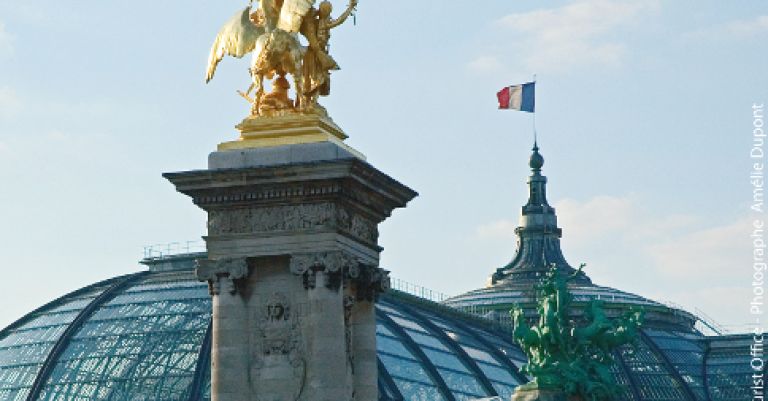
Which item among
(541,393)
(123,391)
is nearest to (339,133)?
(541,393)

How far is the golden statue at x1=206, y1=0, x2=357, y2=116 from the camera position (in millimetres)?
37438

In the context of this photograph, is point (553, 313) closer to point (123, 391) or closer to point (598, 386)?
point (598, 386)

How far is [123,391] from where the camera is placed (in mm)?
101188

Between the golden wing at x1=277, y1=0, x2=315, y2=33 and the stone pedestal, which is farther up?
the golden wing at x1=277, y1=0, x2=315, y2=33

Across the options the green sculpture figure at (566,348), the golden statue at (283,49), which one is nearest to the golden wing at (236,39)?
the golden statue at (283,49)

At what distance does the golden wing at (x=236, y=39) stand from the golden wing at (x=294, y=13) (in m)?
0.46

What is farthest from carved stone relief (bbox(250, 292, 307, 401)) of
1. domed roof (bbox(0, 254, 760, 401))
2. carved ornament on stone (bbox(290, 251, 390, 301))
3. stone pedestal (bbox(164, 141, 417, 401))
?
domed roof (bbox(0, 254, 760, 401))

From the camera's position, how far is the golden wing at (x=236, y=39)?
1481 inches

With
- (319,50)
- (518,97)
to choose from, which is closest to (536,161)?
(518,97)

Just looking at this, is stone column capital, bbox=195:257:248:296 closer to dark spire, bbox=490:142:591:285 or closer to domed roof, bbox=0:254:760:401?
domed roof, bbox=0:254:760:401

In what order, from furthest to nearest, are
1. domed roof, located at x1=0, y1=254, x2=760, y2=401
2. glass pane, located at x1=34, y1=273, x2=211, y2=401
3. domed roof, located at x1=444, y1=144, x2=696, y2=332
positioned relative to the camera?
domed roof, located at x1=444, y1=144, x2=696, y2=332 < domed roof, located at x1=0, y1=254, x2=760, y2=401 < glass pane, located at x1=34, y1=273, x2=211, y2=401

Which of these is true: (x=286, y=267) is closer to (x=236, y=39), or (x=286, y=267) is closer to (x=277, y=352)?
(x=277, y=352)

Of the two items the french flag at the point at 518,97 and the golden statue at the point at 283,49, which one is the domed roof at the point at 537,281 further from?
the golden statue at the point at 283,49

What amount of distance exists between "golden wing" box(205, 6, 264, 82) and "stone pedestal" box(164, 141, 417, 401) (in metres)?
1.72
